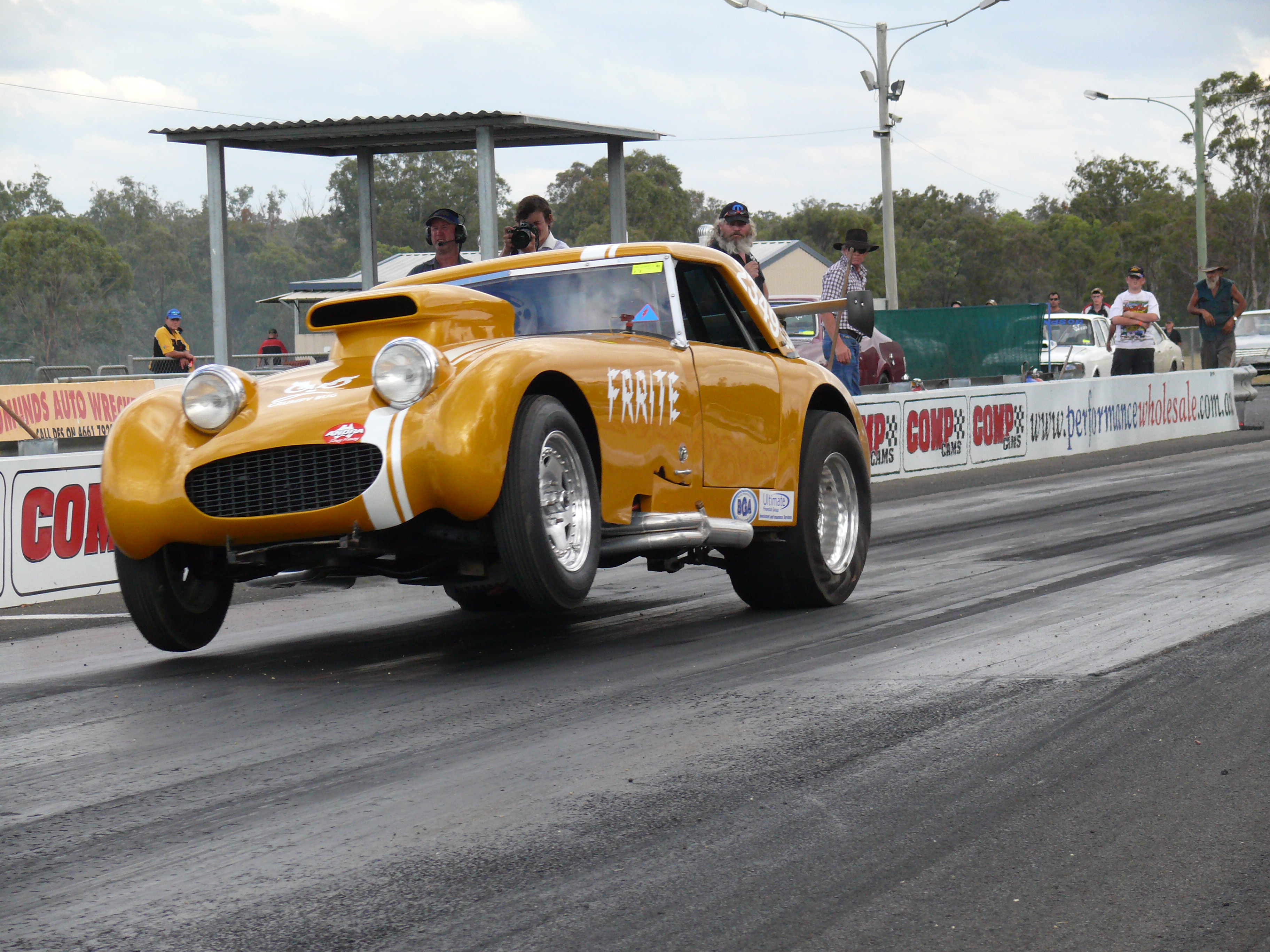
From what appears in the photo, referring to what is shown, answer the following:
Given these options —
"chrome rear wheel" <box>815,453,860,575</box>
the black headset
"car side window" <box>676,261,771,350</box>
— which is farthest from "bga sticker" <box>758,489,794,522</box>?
the black headset

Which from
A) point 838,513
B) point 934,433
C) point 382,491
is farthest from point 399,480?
point 934,433

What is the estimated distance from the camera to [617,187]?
54.1 ft

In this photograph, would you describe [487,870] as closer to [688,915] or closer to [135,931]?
[688,915]

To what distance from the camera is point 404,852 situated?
3688 mm

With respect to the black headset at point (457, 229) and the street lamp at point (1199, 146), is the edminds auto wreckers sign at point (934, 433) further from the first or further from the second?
the street lamp at point (1199, 146)

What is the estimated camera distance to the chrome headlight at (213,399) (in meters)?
5.96

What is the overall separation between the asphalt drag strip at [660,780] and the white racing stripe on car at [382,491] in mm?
606

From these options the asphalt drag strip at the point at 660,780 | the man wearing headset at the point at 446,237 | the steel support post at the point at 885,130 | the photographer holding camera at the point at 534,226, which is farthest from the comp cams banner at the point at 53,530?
the steel support post at the point at 885,130

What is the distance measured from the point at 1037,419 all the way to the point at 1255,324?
→ 22729mm

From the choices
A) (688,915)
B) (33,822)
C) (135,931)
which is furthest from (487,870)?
(33,822)

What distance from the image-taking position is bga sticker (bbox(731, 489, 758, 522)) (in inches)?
274

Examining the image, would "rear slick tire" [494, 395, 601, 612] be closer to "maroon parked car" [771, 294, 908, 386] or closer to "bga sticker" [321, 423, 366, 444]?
"bga sticker" [321, 423, 366, 444]

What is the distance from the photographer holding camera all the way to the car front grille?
11.3 ft

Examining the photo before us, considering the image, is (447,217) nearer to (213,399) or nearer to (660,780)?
(213,399)
